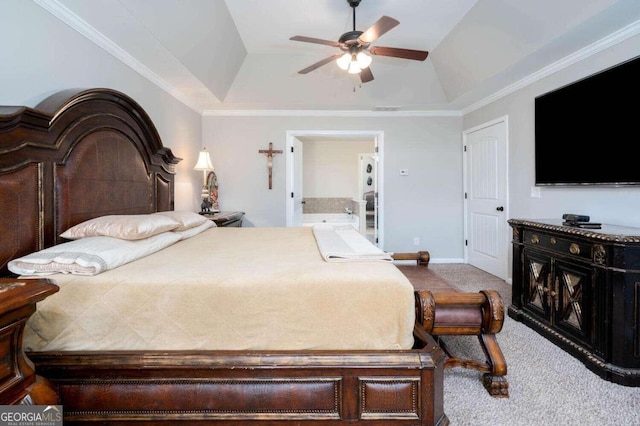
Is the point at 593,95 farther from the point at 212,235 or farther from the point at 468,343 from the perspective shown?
the point at 212,235

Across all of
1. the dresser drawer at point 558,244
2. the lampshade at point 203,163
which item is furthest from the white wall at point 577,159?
the lampshade at point 203,163

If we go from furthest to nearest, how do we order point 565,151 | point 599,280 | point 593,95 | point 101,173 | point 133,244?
point 565,151 < point 593,95 < point 101,173 < point 599,280 < point 133,244

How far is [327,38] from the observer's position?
358 cm

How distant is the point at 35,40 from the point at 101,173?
A: 0.83 meters

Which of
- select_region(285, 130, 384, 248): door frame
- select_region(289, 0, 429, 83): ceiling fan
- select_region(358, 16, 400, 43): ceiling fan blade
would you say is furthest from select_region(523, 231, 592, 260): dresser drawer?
select_region(285, 130, 384, 248): door frame

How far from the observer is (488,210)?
426 centimetres

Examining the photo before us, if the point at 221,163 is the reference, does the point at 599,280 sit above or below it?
below

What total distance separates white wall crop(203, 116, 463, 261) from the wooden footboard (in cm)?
365

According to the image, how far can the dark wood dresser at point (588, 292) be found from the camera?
188cm

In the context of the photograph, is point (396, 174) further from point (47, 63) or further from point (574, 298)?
point (47, 63)

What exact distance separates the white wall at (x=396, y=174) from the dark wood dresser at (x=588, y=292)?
2.24 metres

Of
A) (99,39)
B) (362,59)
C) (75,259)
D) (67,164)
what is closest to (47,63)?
(99,39)

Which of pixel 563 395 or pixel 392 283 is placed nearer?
pixel 392 283

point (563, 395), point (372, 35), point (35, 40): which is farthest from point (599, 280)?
point (35, 40)
